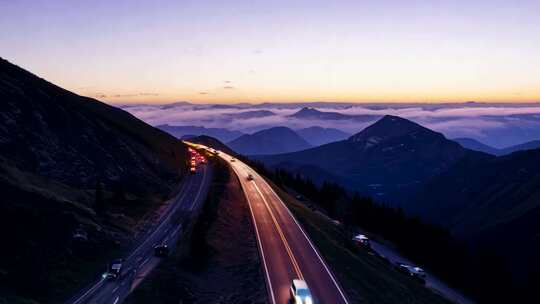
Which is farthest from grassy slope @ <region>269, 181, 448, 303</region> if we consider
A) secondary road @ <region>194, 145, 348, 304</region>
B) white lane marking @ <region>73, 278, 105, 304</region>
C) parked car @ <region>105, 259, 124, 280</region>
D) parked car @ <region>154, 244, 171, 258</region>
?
white lane marking @ <region>73, 278, 105, 304</region>

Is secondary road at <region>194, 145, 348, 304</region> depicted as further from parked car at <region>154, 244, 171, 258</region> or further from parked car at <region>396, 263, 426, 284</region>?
parked car at <region>396, 263, 426, 284</region>

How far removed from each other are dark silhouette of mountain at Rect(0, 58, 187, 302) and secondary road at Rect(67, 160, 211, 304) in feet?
12.2

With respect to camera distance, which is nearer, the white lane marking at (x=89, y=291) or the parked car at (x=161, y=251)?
the white lane marking at (x=89, y=291)

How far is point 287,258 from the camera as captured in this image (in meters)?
57.2

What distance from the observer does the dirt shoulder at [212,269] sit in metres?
48.0

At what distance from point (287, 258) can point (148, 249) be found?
77.9 feet

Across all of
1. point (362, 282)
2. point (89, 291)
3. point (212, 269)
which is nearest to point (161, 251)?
point (212, 269)

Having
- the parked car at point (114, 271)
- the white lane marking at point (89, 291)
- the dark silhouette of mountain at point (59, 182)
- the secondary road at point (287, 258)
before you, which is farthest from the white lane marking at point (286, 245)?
the dark silhouette of mountain at point (59, 182)

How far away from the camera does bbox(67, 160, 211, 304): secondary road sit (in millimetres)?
49469

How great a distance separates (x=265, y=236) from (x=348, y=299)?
2573cm

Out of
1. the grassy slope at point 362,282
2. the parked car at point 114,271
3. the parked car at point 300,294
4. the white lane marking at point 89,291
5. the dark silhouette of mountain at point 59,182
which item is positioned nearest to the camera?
the parked car at point 300,294

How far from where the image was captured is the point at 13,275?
48.0 meters

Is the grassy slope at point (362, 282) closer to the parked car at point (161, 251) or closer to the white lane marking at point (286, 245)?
the white lane marking at point (286, 245)

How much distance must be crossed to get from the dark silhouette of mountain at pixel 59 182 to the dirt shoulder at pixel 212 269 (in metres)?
11.1
